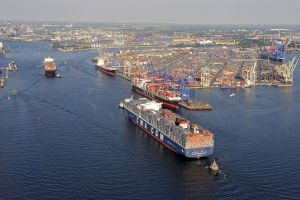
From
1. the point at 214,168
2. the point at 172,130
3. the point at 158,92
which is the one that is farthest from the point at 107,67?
the point at 214,168

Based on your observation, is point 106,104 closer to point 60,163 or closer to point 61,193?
point 60,163

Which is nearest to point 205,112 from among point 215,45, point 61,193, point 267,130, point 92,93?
point 267,130

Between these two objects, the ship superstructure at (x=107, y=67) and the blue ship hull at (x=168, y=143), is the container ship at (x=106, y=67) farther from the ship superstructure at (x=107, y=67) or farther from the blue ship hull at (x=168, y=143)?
the blue ship hull at (x=168, y=143)

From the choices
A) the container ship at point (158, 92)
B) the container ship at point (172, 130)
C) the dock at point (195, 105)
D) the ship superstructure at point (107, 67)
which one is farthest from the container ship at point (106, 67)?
the container ship at point (172, 130)

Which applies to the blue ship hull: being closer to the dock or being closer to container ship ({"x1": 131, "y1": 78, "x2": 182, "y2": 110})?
container ship ({"x1": 131, "y1": 78, "x2": 182, "y2": 110})

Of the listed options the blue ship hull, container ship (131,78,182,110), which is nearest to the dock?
container ship (131,78,182,110)
